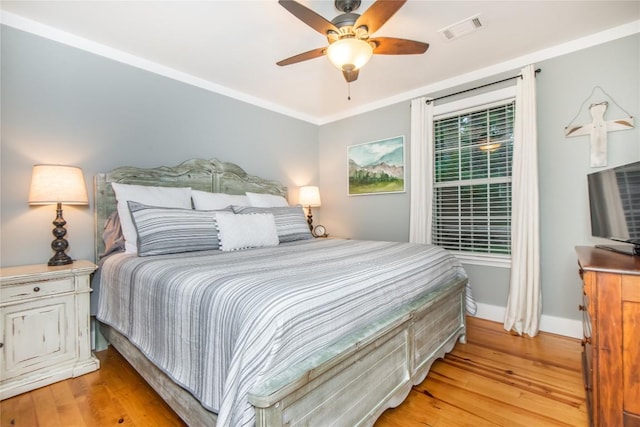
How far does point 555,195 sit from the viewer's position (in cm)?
261

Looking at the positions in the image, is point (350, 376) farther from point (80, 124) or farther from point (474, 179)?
point (80, 124)

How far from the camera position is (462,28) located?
2.28 meters

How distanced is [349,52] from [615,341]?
197cm

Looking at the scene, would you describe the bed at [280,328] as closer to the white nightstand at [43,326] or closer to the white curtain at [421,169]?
the white nightstand at [43,326]

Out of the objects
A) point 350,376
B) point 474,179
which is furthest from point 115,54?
point 474,179

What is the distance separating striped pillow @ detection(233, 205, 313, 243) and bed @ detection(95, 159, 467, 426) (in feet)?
2.05

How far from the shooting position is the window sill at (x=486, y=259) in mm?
2881

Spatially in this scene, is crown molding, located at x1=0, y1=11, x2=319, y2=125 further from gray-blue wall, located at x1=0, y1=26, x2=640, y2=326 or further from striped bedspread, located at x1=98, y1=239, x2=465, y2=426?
striped bedspread, located at x1=98, y1=239, x2=465, y2=426

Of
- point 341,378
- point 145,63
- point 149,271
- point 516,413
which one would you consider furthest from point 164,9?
point 516,413

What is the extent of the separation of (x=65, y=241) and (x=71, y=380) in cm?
95

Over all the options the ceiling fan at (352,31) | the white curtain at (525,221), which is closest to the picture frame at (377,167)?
the white curtain at (525,221)

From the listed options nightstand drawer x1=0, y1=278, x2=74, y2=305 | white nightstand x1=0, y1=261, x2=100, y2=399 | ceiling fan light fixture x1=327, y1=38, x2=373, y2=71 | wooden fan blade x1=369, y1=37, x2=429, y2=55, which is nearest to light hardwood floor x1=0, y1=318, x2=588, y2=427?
white nightstand x1=0, y1=261, x2=100, y2=399

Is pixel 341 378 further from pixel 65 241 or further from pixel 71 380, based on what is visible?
pixel 65 241

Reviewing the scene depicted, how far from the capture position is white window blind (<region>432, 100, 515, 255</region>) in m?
2.90
